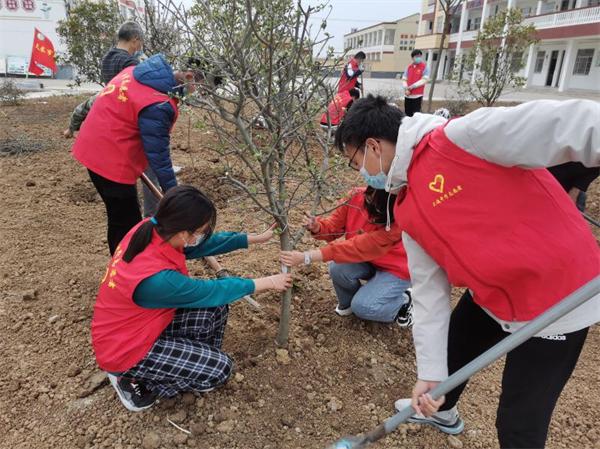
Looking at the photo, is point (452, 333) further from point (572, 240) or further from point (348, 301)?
point (348, 301)

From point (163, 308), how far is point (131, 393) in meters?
0.46

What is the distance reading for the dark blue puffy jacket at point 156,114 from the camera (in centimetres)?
254

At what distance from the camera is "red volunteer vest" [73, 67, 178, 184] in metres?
2.56

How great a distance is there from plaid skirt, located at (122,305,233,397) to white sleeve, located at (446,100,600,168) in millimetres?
1454

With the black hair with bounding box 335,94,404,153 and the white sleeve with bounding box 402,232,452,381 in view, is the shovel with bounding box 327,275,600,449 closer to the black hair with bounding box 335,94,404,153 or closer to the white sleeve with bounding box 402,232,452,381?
the white sleeve with bounding box 402,232,452,381

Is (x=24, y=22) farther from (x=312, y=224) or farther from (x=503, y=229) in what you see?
(x=503, y=229)

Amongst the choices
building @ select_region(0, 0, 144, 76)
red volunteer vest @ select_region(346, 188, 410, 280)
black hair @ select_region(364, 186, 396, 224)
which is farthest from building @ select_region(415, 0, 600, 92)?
black hair @ select_region(364, 186, 396, 224)

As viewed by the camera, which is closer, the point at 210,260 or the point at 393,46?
the point at 210,260

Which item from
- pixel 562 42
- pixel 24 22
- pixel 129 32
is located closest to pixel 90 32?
pixel 129 32

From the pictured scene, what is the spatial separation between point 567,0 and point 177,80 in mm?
32877

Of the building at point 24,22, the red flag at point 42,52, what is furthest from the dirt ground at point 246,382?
the building at point 24,22

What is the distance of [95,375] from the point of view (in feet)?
7.45

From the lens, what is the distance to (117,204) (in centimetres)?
283

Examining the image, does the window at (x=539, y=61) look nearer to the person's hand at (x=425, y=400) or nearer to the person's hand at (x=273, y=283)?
the person's hand at (x=273, y=283)
